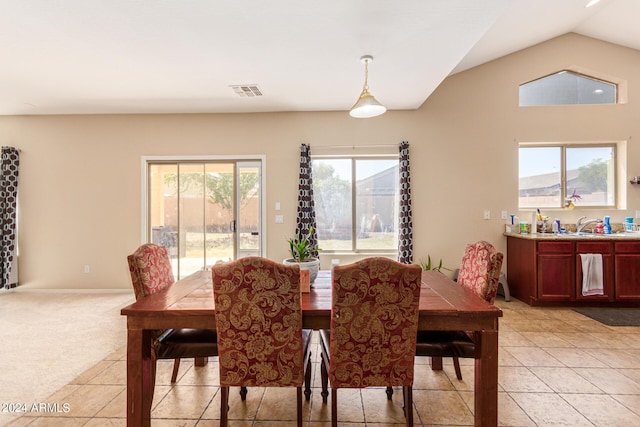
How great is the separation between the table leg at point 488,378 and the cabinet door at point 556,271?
2.80m

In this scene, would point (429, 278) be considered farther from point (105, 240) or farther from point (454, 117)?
point (105, 240)

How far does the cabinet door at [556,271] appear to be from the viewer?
12.1 feet

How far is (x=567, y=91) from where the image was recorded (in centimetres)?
426

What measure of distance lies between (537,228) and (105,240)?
614 centimetres

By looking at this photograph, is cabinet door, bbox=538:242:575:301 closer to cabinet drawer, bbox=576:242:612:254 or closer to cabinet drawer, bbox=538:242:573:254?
cabinet drawer, bbox=538:242:573:254

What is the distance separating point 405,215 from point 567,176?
239 centimetres

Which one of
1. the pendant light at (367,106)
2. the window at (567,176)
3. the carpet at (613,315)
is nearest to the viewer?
the pendant light at (367,106)

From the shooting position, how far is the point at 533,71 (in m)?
4.25

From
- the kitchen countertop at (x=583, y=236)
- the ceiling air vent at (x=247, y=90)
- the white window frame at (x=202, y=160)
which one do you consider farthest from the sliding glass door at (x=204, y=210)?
the kitchen countertop at (x=583, y=236)

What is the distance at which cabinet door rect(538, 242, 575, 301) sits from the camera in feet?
12.1

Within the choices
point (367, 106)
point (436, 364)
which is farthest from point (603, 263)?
point (367, 106)

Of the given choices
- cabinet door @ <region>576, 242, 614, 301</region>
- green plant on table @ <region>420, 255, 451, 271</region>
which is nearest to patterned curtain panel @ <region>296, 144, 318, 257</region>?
green plant on table @ <region>420, 255, 451, 271</region>

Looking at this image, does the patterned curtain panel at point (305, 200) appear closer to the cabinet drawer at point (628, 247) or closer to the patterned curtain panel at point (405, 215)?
the patterned curtain panel at point (405, 215)

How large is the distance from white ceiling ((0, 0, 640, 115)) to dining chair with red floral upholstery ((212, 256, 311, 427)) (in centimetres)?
188
